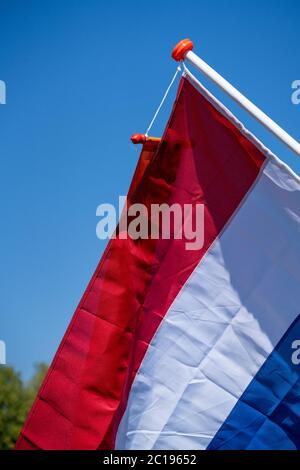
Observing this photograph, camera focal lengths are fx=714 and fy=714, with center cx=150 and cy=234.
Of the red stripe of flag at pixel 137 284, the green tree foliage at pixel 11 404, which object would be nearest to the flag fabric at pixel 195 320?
the red stripe of flag at pixel 137 284

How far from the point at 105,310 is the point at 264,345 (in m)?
1.20

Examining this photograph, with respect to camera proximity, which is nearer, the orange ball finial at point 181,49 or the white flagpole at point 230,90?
the white flagpole at point 230,90

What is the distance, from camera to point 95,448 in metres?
5.16

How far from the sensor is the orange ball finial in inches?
205

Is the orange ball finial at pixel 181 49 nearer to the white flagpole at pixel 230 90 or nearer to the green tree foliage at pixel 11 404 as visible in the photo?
the white flagpole at pixel 230 90

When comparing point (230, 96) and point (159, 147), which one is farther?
point (159, 147)

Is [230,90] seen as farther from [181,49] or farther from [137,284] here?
[137,284]

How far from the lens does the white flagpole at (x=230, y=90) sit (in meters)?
4.80

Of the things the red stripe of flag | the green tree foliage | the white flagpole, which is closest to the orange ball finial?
the white flagpole

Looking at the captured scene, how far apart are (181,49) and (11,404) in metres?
31.6

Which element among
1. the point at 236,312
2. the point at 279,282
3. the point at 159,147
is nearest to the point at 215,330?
the point at 236,312

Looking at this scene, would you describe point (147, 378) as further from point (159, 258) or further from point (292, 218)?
point (292, 218)

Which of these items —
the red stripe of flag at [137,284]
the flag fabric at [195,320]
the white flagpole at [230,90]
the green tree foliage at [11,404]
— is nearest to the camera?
the white flagpole at [230,90]

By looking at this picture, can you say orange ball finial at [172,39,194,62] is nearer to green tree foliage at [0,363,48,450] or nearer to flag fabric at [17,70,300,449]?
flag fabric at [17,70,300,449]
